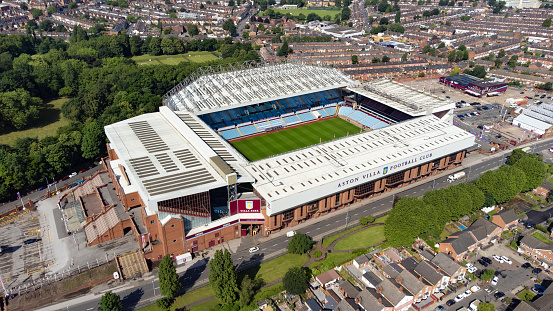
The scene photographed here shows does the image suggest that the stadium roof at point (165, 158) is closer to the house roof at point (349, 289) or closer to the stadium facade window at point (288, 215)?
the stadium facade window at point (288, 215)

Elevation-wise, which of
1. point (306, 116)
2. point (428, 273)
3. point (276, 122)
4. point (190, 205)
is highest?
point (190, 205)

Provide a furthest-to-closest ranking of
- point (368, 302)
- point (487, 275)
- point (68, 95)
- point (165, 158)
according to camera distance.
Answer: point (68, 95), point (165, 158), point (487, 275), point (368, 302)

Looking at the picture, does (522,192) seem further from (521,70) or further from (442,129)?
(521,70)

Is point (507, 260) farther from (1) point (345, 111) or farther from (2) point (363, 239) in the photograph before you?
(1) point (345, 111)

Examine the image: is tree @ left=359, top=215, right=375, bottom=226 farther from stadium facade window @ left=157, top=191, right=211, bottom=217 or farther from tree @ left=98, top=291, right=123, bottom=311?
tree @ left=98, top=291, right=123, bottom=311

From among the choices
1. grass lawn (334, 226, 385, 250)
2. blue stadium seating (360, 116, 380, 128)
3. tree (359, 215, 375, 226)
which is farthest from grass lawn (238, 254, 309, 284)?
blue stadium seating (360, 116, 380, 128)

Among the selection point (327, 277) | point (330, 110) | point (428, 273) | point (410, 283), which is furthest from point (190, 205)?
point (330, 110)

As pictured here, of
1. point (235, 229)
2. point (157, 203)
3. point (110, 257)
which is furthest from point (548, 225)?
point (110, 257)
